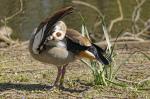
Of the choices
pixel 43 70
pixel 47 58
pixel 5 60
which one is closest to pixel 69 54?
pixel 47 58

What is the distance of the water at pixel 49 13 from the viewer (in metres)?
15.3

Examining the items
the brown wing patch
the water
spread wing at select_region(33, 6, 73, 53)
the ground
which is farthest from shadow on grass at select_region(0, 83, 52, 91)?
the water

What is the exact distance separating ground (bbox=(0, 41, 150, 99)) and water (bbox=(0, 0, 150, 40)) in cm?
611

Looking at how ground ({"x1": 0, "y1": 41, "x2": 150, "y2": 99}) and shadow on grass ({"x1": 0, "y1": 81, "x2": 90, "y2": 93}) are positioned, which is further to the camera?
shadow on grass ({"x1": 0, "y1": 81, "x2": 90, "y2": 93})

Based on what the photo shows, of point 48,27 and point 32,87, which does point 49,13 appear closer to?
point 32,87

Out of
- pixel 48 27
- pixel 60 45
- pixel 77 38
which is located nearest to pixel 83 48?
pixel 77 38

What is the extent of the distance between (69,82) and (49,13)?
36.4 ft

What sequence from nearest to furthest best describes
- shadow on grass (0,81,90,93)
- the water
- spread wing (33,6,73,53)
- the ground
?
spread wing (33,6,73,53) < the ground < shadow on grass (0,81,90,93) < the water

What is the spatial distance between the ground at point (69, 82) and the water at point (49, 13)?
6112mm

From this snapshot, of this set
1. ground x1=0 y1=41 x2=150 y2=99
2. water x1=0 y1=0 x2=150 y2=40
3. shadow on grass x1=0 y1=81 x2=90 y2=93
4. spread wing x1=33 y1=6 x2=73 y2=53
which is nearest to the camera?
spread wing x1=33 y1=6 x2=73 y2=53

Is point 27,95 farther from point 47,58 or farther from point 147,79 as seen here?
point 147,79

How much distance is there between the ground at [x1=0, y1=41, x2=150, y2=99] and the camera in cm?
612

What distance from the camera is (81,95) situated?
6.08 metres

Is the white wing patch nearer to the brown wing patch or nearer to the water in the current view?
the brown wing patch
